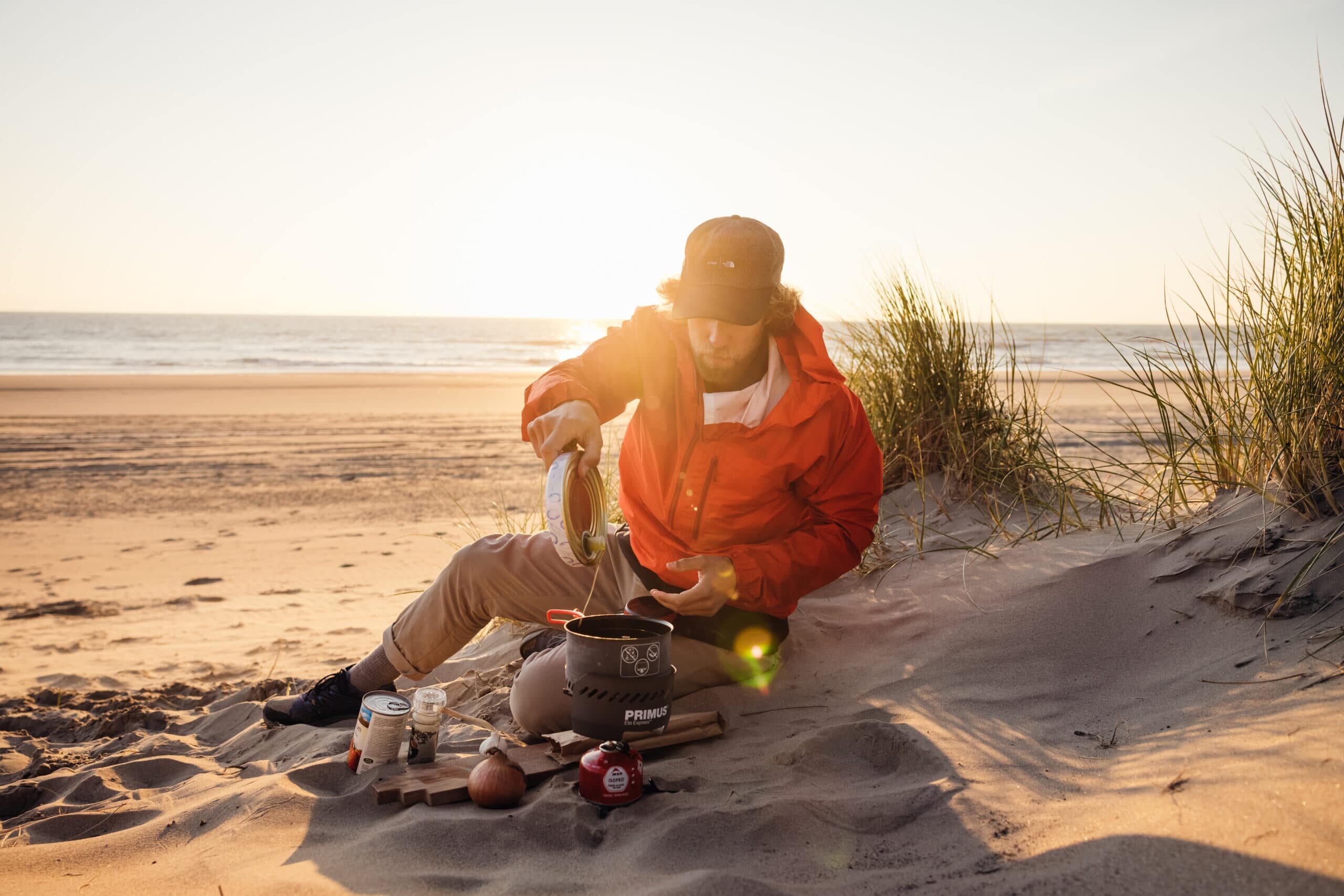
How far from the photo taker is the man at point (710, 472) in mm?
3047

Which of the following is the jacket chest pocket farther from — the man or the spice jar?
the spice jar

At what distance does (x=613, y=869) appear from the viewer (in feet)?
7.02

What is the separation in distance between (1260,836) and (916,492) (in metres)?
3.24

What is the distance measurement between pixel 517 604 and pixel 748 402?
1214 mm

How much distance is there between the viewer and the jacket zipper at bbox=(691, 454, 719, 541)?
3.12 meters

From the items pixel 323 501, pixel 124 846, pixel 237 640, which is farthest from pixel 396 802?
pixel 323 501

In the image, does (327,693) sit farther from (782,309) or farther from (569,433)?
(782,309)

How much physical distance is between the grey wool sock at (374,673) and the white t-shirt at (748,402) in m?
1.58

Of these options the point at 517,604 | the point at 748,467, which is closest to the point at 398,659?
the point at 517,604

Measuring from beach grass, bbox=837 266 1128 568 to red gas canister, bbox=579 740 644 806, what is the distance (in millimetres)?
2264

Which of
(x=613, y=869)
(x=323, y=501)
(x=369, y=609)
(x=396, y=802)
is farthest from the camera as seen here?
(x=323, y=501)

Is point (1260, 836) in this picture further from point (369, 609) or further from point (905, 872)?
point (369, 609)

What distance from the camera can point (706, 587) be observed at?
2895 millimetres

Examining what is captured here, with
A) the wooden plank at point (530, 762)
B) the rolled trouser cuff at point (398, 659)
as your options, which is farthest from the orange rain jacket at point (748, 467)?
the rolled trouser cuff at point (398, 659)
